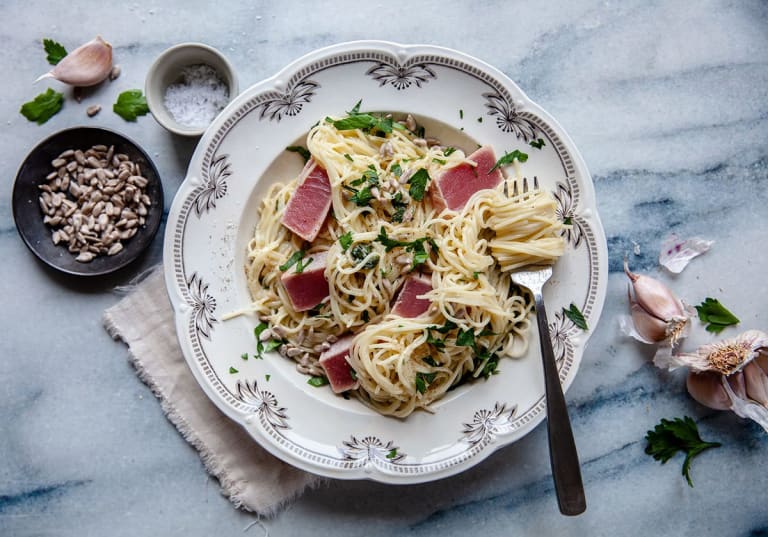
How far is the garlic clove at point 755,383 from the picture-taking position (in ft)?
12.6

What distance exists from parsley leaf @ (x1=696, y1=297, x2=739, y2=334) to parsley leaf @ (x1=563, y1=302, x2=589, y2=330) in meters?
1.02

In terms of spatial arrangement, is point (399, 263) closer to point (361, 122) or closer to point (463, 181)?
point (463, 181)

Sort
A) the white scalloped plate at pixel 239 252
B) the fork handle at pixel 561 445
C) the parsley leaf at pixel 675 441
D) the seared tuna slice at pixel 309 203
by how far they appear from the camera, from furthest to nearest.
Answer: the parsley leaf at pixel 675 441 < the seared tuna slice at pixel 309 203 < the white scalloped plate at pixel 239 252 < the fork handle at pixel 561 445

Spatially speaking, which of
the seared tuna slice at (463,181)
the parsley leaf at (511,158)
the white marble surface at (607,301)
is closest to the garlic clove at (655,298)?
the white marble surface at (607,301)

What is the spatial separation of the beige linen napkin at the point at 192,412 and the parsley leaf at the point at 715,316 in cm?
255

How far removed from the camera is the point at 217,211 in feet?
11.8

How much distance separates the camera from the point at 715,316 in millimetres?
4070

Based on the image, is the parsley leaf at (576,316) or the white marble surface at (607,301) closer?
the parsley leaf at (576,316)

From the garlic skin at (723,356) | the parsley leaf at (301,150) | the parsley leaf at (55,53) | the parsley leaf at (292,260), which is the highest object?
the parsley leaf at (55,53)

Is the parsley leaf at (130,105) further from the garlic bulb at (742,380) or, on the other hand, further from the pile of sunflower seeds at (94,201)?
the garlic bulb at (742,380)

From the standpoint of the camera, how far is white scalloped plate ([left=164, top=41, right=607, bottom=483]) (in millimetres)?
3502

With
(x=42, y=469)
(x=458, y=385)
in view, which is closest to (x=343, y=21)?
(x=458, y=385)

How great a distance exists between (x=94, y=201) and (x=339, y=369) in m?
1.77

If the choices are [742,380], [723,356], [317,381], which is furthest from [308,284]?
[742,380]
